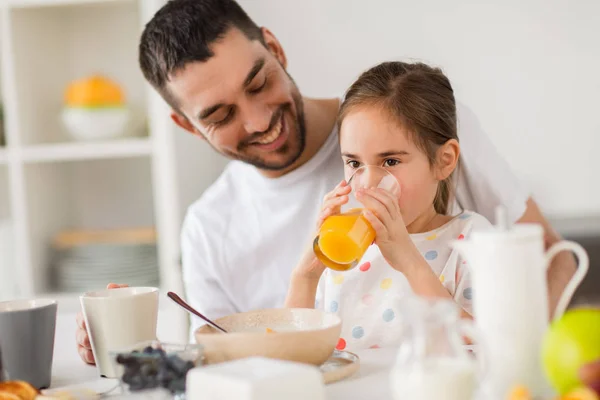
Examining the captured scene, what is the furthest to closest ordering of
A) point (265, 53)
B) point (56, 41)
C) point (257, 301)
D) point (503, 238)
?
point (56, 41)
point (257, 301)
point (265, 53)
point (503, 238)

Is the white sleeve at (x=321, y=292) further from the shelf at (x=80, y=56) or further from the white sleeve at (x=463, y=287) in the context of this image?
the shelf at (x=80, y=56)

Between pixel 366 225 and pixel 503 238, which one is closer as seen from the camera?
pixel 503 238

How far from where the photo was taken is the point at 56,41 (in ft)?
10.7

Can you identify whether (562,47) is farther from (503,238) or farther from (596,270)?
→ (503,238)

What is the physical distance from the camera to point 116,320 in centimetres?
118

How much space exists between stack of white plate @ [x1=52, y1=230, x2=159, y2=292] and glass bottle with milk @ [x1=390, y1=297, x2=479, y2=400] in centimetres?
229

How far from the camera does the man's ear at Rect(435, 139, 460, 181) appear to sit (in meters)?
1.67

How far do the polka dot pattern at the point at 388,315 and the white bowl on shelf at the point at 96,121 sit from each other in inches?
69.0

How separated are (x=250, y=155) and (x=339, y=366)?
37.7 inches

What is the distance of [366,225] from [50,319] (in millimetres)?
555

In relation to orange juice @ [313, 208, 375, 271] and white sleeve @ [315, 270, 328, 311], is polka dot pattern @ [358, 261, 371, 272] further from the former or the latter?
orange juice @ [313, 208, 375, 271]

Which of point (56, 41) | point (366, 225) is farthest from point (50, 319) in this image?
point (56, 41)

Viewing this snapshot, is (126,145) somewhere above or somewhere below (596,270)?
above

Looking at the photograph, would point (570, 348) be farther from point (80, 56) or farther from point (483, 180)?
point (80, 56)
